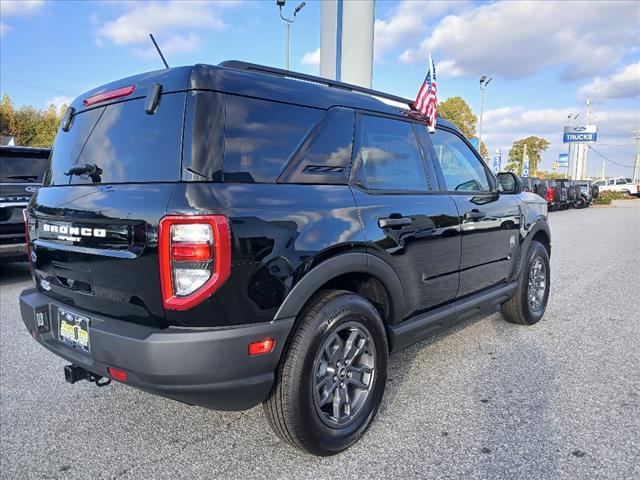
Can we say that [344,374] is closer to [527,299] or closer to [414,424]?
[414,424]

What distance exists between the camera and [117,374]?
2207 millimetres

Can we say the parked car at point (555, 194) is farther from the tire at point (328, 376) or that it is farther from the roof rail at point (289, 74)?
the tire at point (328, 376)

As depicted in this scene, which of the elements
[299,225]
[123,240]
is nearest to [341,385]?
[299,225]

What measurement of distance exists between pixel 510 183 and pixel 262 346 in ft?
10.1

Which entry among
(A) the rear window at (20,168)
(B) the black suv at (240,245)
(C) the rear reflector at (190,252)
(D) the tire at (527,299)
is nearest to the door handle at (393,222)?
(B) the black suv at (240,245)

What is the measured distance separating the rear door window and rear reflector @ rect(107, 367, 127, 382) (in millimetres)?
988

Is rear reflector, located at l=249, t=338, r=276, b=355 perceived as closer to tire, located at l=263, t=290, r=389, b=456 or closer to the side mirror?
tire, located at l=263, t=290, r=389, b=456

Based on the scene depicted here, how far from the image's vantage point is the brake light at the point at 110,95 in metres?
2.53

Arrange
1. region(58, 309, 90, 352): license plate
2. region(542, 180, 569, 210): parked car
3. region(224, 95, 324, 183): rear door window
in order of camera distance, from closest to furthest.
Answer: region(224, 95, 324, 183): rear door window < region(58, 309, 90, 352): license plate < region(542, 180, 569, 210): parked car

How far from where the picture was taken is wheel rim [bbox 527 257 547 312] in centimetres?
463

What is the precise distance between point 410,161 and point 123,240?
1.92 m

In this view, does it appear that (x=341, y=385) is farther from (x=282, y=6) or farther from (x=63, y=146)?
(x=282, y=6)

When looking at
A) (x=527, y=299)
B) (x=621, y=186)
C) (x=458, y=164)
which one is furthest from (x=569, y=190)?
(x=458, y=164)

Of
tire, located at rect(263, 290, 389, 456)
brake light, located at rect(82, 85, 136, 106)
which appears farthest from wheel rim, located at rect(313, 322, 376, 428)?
brake light, located at rect(82, 85, 136, 106)
